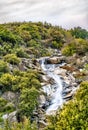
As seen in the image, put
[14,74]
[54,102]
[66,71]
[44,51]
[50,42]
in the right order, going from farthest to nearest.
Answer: [50,42], [44,51], [66,71], [14,74], [54,102]

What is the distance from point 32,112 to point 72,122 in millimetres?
21514

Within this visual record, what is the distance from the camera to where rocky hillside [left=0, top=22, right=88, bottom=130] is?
160 feet

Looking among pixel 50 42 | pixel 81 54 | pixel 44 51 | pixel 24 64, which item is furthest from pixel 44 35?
pixel 24 64

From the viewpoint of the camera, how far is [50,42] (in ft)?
497

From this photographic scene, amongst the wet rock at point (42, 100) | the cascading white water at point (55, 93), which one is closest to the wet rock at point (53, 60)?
the cascading white water at point (55, 93)

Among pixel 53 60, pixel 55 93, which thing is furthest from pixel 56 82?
pixel 53 60

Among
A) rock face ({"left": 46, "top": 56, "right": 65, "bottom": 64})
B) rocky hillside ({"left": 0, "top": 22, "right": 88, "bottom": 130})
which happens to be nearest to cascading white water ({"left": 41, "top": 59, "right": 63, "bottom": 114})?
rocky hillside ({"left": 0, "top": 22, "right": 88, "bottom": 130})

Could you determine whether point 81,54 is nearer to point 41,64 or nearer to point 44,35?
point 41,64

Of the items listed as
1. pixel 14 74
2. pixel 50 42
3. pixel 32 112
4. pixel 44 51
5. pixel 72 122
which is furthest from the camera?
pixel 50 42

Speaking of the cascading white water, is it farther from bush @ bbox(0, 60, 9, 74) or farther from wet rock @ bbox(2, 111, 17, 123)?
bush @ bbox(0, 60, 9, 74)

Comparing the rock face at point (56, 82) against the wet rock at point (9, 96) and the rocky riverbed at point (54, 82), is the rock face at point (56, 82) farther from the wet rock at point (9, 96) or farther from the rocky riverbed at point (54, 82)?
the wet rock at point (9, 96)

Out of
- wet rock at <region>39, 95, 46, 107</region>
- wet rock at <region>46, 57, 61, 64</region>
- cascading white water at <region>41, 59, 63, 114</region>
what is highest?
wet rock at <region>39, 95, 46, 107</region>

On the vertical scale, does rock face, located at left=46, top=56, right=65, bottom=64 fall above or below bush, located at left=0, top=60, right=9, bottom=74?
below

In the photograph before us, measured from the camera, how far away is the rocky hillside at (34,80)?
48.8 metres
